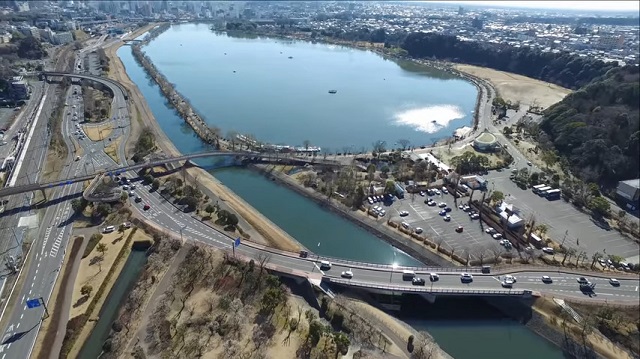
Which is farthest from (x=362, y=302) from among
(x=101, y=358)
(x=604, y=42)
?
(x=604, y=42)

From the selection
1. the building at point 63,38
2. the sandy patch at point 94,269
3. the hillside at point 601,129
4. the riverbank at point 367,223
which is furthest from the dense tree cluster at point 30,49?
the hillside at point 601,129

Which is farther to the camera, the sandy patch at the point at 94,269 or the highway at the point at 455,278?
the highway at the point at 455,278

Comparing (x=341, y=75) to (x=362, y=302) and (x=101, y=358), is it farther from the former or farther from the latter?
(x=101, y=358)

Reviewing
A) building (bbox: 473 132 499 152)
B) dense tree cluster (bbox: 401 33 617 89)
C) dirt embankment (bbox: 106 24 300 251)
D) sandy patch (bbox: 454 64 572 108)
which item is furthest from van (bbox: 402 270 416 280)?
dense tree cluster (bbox: 401 33 617 89)

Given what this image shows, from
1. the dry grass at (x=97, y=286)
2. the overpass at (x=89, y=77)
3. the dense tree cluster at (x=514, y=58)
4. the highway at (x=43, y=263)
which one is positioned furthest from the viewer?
the dense tree cluster at (x=514, y=58)

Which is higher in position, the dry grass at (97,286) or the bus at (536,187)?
the bus at (536,187)

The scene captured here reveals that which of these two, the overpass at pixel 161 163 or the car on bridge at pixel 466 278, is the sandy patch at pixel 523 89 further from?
the car on bridge at pixel 466 278

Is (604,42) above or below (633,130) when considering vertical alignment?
above
